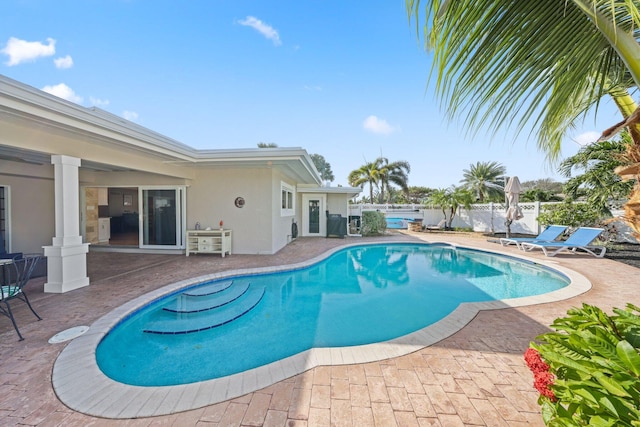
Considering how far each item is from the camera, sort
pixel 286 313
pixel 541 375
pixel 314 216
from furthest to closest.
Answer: pixel 314 216 < pixel 286 313 < pixel 541 375

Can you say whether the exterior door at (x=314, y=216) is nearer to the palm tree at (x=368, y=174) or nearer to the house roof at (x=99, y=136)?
the house roof at (x=99, y=136)

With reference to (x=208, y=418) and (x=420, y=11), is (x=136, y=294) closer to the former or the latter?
(x=208, y=418)

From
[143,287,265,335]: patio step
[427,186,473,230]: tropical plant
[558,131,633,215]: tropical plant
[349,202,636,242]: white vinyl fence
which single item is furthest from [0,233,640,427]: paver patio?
[427,186,473,230]: tropical plant

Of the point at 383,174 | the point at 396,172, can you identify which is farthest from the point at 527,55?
the point at 396,172

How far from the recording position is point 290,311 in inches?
198

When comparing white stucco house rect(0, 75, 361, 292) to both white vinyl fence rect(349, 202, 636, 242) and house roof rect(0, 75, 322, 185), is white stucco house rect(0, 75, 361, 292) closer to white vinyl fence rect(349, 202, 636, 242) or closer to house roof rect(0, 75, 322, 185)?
house roof rect(0, 75, 322, 185)

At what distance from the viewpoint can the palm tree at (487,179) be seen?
23797mm

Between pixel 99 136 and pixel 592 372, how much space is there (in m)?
7.24

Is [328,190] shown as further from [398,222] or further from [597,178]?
[597,178]

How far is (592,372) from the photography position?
53.2 inches

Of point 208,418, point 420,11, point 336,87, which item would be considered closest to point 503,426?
point 208,418

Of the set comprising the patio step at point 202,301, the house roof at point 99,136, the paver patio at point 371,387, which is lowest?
the patio step at point 202,301

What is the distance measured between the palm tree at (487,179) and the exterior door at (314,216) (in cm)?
1691

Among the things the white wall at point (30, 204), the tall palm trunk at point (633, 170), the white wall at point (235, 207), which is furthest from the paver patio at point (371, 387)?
the white wall at point (30, 204)
